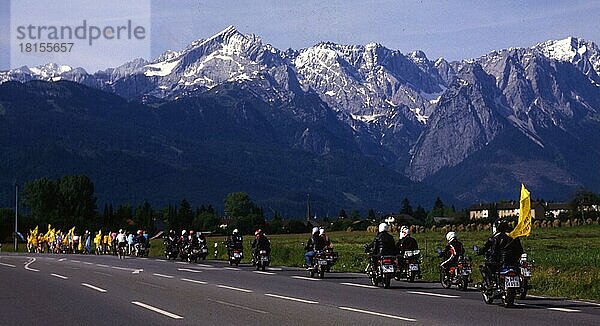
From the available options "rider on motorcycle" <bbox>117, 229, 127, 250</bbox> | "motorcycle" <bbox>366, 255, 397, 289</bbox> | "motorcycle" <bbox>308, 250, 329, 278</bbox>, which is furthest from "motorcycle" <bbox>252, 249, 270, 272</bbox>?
"rider on motorcycle" <bbox>117, 229, 127, 250</bbox>

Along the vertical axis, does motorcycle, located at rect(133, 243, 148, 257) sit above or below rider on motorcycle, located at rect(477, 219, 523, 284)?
below

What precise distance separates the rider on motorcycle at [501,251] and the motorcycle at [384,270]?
19.4ft

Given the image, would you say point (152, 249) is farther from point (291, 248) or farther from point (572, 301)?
point (572, 301)

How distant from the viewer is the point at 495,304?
2233 centimetres

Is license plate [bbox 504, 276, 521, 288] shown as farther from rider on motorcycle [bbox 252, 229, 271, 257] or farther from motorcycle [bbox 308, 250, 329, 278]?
rider on motorcycle [bbox 252, 229, 271, 257]

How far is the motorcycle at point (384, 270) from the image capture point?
28.4m

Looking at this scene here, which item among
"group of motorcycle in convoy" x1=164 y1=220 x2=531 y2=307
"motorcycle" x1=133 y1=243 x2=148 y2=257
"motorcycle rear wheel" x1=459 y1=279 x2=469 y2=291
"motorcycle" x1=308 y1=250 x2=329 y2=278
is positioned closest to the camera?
"group of motorcycle in convoy" x1=164 y1=220 x2=531 y2=307

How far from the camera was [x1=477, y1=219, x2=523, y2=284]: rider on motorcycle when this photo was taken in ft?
72.0

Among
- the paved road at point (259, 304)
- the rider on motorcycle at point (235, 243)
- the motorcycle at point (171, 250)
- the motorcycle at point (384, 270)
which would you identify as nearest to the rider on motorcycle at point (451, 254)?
the paved road at point (259, 304)

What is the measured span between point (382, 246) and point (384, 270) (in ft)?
2.94

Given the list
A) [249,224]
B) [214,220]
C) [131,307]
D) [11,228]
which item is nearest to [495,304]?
[131,307]

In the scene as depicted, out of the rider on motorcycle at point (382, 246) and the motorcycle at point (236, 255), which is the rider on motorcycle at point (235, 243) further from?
the rider on motorcycle at point (382, 246)

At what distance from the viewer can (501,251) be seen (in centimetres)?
2217

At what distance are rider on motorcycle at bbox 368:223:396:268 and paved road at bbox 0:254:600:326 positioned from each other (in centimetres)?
100
